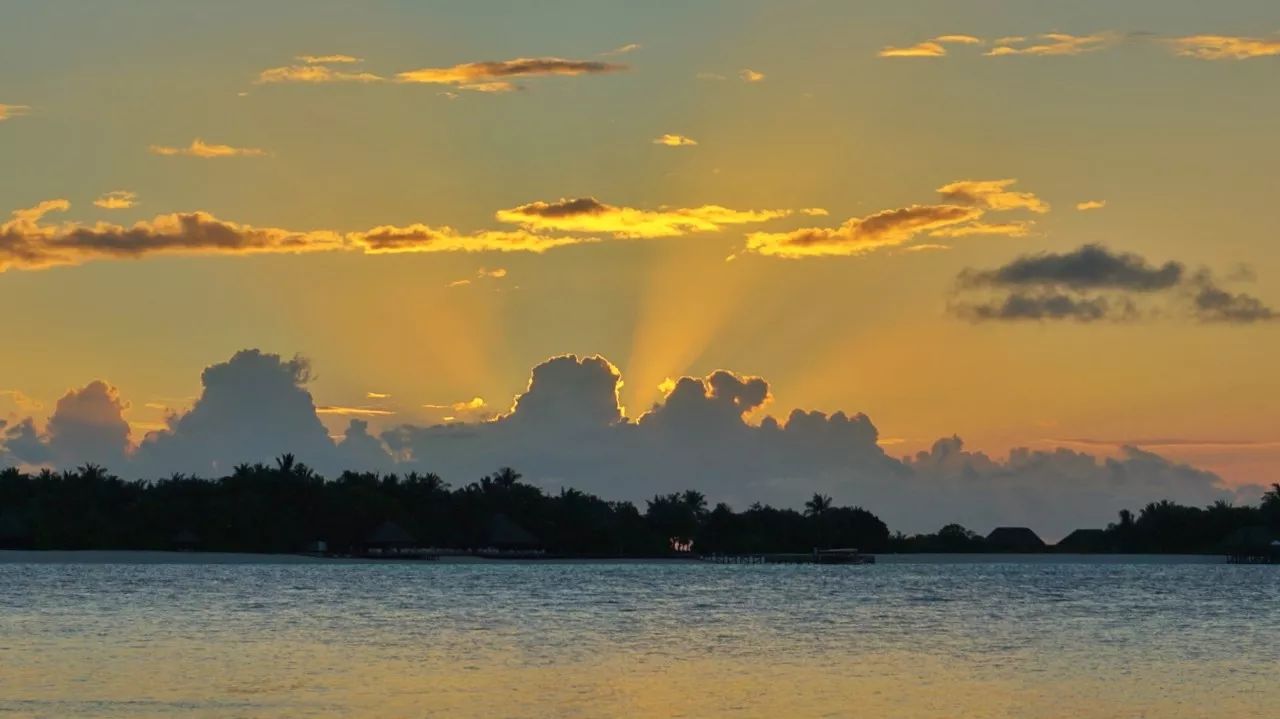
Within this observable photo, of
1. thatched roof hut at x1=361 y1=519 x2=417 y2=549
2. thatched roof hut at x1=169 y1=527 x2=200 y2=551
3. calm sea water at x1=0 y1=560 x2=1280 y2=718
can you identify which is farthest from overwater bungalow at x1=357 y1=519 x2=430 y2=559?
calm sea water at x1=0 y1=560 x2=1280 y2=718

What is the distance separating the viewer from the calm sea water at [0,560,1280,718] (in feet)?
144

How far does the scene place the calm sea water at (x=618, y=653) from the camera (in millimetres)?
43781

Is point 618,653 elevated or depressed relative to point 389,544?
depressed

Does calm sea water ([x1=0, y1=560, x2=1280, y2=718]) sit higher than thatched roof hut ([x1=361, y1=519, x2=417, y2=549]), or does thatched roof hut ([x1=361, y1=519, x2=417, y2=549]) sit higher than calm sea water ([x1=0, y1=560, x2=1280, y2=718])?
thatched roof hut ([x1=361, y1=519, x2=417, y2=549])

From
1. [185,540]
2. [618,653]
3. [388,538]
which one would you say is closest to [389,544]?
[388,538]

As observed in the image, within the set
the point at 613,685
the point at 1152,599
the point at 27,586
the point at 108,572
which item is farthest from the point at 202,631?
the point at 108,572

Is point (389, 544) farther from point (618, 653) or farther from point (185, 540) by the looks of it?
point (618, 653)

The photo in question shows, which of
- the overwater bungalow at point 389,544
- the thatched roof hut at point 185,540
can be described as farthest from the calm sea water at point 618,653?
the overwater bungalow at point 389,544

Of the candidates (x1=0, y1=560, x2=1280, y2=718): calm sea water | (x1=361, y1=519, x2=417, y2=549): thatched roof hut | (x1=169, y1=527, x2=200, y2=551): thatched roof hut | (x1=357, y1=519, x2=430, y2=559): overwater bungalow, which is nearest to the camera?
(x1=0, y1=560, x2=1280, y2=718): calm sea water

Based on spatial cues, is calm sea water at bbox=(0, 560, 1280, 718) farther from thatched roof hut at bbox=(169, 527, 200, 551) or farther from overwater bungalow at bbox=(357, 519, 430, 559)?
overwater bungalow at bbox=(357, 519, 430, 559)

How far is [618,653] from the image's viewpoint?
59.4 m

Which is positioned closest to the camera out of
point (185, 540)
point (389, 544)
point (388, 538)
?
point (185, 540)

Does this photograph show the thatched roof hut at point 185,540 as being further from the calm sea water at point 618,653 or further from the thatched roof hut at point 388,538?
the calm sea water at point 618,653

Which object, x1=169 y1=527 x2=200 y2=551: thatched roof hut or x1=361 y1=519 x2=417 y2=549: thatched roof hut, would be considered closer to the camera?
x1=169 y1=527 x2=200 y2=551: thatched roof hut
